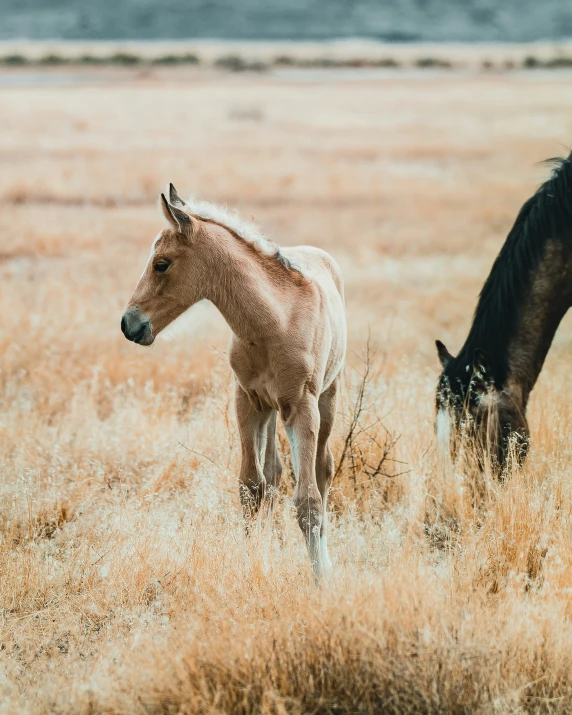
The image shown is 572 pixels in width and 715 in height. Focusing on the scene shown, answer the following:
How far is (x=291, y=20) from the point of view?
5871 inches

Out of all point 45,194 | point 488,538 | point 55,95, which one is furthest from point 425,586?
point 55,95

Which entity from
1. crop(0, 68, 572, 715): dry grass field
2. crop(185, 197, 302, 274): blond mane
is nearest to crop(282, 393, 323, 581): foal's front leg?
crop(0, 68, 572, 715): dry grass field

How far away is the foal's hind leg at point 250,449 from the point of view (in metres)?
4.85

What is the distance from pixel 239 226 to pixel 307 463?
1253 millimetres

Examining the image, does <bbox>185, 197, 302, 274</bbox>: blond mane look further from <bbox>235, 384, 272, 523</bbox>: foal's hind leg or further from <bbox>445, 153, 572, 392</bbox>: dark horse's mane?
<bbox>445, 153, 572, 392</bbox>: dark horse's mane

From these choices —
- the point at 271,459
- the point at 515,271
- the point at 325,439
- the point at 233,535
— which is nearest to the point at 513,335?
the point at 515,271

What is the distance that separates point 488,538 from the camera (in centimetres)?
510

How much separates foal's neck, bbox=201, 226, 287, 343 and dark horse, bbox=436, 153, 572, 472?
1496 mm

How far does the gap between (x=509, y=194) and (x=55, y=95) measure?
2943cm

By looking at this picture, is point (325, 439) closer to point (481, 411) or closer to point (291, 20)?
point (481, 411)

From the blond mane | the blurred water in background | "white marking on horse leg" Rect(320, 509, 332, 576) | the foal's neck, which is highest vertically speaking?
the blurred water in background

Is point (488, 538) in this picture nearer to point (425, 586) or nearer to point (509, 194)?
point (425, 586)

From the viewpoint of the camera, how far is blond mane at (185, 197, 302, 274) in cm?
466

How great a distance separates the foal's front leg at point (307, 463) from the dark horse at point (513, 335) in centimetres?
123
